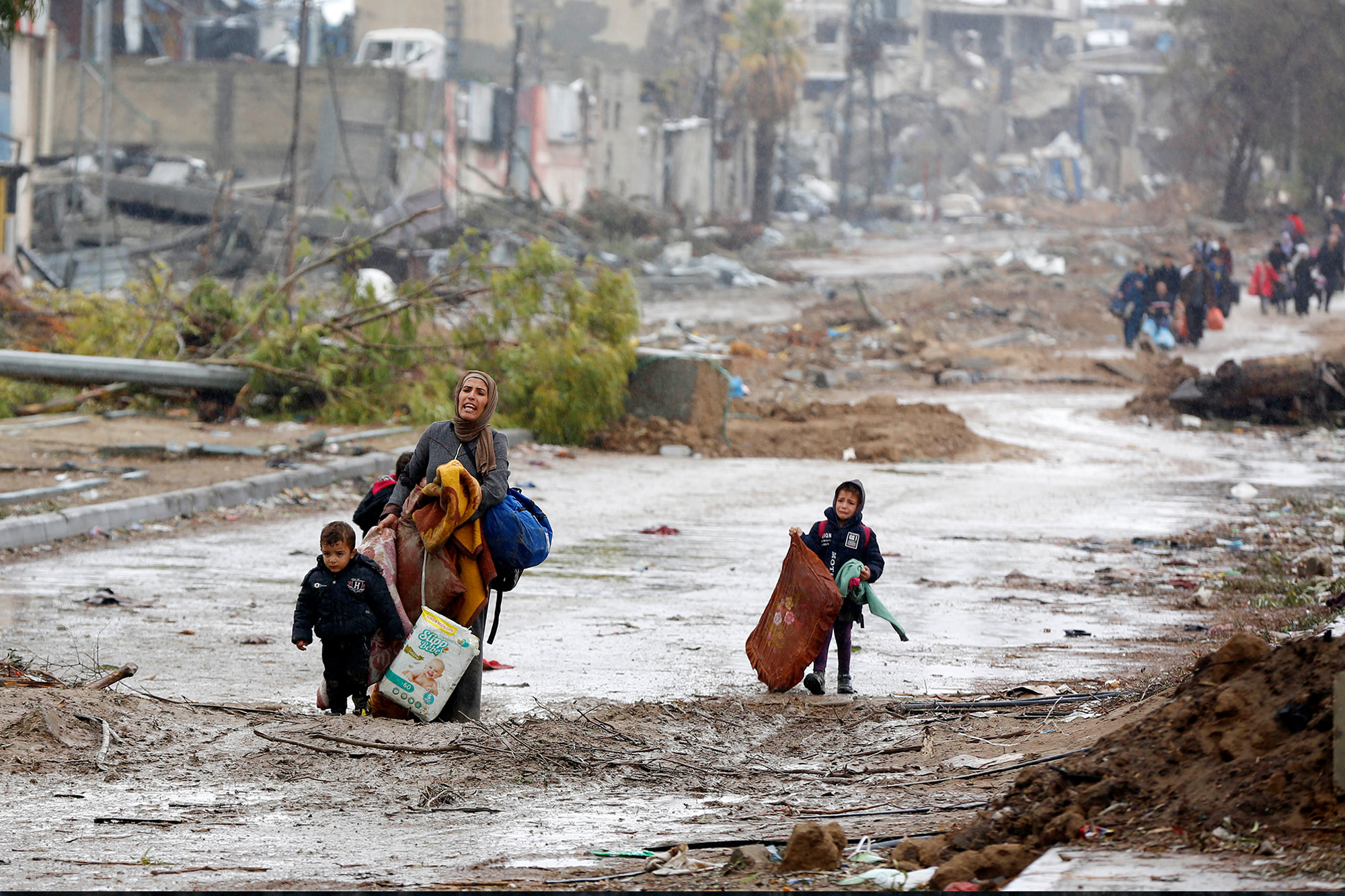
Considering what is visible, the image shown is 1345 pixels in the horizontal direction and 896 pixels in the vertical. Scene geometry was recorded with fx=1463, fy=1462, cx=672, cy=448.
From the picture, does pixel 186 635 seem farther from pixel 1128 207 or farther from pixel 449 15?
pixel 1128 207

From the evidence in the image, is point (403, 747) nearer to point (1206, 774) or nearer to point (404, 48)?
point (1206, 774)

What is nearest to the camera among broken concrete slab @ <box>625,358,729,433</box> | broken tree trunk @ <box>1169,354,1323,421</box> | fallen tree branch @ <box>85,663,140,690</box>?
fallen tree branch @ <box>85,663,140,690</box>

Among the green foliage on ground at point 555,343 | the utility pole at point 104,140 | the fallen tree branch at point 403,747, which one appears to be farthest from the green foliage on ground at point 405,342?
the fallen tree branch at point 403,747

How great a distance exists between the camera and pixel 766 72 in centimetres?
5509

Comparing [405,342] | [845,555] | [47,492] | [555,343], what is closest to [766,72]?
[555,343]

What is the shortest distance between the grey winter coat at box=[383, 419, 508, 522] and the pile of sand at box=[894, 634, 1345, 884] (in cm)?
237

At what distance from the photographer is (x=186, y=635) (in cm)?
795

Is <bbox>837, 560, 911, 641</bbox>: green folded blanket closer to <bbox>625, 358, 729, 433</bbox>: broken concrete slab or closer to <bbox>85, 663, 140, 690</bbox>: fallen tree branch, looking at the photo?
<bbox>85, 663, 140, 690</bbox>: fallen tree branch

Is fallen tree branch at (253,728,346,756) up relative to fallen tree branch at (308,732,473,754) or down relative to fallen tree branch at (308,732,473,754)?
down

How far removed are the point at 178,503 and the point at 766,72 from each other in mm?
45712

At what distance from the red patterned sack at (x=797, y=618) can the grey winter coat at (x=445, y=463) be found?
1.45 metres

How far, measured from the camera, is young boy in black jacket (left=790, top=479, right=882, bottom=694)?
6.73 metres

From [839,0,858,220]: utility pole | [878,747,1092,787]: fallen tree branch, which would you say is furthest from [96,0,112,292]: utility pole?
[839,0,858,220]: utility pole

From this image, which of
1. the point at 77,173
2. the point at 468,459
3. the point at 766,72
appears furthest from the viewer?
the point at 766,72
